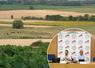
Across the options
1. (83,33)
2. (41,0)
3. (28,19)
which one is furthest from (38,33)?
(41,0)

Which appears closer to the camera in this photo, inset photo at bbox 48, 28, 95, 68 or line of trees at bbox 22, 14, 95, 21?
inset photo at bbox 48, 28, 95, 68

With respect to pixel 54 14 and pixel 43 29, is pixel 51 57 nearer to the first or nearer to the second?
pixel 43 29

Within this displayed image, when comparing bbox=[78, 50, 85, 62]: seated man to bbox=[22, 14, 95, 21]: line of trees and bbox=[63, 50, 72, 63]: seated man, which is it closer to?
bbox=[63, 50, 72, 63]: seated man

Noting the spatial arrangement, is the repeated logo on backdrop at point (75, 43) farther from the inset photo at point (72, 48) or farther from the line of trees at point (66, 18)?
the line of trees at point (66, 18)

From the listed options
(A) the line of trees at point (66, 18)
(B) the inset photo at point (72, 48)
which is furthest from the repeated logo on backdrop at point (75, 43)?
(A) the line of trees at point (66, 18)

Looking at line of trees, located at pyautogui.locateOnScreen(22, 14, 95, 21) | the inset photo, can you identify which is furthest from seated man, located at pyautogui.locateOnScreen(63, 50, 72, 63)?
line of trees, located at pyautogui.locateOnScreen(22, 14, 95, 21)

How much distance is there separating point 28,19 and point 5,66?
36.3 m

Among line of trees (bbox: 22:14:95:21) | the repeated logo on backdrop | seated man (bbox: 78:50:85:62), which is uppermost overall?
the repeated logo on backdrop

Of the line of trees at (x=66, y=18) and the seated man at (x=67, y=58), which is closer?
the seated man at (x=67, y=58)

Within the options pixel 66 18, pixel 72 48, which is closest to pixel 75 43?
pixel 72 48

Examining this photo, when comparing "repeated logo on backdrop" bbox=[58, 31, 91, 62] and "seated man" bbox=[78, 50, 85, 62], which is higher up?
"repeated logo on backdrop" bbox=[58, 31, 91, 62]

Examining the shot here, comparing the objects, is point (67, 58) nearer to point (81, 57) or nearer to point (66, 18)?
point (81, 57)

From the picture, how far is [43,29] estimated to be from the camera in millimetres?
35062

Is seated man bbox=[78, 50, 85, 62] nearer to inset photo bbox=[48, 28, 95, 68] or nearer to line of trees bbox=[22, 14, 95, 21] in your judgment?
inset photo bbox=[48, 28, 95, 68]
